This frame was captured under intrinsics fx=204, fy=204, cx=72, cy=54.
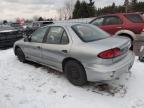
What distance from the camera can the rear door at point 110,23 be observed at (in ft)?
28.9

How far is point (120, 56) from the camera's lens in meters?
4.60

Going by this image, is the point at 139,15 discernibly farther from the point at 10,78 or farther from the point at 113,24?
the point at 10,78

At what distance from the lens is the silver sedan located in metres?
4.35

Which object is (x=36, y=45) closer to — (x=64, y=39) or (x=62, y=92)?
(x=64, y=39)

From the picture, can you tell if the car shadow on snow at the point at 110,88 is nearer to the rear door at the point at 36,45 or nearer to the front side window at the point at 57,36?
the front side window at the point at 57,36

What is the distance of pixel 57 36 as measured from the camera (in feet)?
17.9

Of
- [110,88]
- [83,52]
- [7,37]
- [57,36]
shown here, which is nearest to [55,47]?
[57,36]

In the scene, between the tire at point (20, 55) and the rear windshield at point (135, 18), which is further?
the rear windshield at point (135, 18)

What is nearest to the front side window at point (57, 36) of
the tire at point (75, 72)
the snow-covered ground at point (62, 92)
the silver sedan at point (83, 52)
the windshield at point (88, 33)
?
the silver sedan at point (83, 52)

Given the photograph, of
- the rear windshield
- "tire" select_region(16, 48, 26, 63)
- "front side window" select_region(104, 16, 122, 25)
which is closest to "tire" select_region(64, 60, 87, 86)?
"tire" select_region(16, 48, 26, 63)

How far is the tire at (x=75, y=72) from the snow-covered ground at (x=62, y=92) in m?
0.18

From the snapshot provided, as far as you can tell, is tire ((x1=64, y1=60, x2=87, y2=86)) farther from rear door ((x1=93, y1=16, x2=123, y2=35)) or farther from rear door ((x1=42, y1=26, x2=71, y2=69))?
rear door ((x1=93, y1=16, x2=123, y2=35))

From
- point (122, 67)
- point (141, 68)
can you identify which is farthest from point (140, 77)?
point (122, 67)

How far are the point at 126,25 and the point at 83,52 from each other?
181 inches
